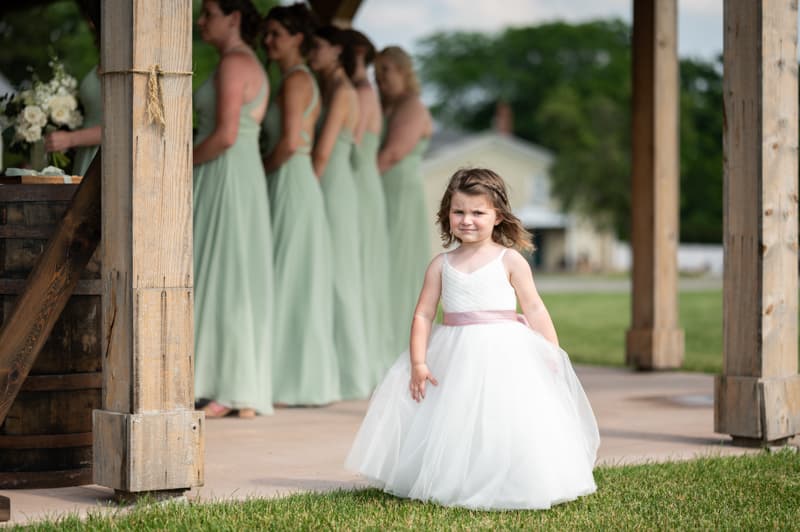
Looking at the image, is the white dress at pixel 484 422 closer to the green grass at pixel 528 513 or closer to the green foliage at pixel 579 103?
the green grass at pixel 528 513

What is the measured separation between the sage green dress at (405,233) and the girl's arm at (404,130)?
8 cm

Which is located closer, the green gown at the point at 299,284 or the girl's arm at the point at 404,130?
the green gown at the point at 299,284

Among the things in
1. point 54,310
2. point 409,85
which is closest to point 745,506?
point 54,310

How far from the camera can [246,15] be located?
7.23 metres

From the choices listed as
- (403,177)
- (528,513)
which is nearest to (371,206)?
(403,177)

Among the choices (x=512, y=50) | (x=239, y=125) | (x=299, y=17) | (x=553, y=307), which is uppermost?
(x=512, y=50)

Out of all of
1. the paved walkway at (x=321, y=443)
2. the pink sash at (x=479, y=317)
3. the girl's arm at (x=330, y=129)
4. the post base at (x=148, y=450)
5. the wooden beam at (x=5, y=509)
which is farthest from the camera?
the girl's arm at (x=330, y=129)

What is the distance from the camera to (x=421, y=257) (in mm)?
→ 9031

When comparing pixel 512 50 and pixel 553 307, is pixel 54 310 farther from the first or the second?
pixel 512 50

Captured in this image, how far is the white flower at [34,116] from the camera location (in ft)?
20.9

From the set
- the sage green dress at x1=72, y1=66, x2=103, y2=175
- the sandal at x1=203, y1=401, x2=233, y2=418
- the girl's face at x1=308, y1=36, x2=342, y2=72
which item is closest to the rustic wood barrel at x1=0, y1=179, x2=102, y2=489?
the sage green dress at x1=72, y1=66, x2=103, y2=175

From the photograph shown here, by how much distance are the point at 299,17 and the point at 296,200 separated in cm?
107

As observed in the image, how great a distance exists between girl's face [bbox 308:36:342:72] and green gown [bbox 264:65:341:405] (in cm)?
46

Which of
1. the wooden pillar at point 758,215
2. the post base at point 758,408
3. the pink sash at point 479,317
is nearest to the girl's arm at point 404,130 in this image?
the wooden pillar at point 758,215
